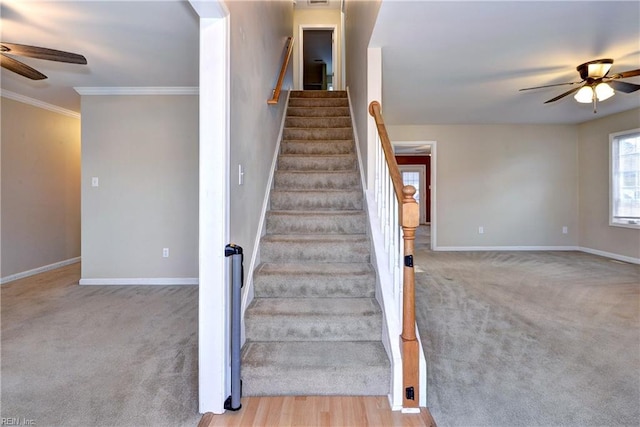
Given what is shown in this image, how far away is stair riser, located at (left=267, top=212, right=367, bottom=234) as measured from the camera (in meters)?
2.74

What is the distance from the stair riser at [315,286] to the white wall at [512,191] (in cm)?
405

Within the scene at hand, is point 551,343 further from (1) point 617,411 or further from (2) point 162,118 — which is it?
(2) point 162,118

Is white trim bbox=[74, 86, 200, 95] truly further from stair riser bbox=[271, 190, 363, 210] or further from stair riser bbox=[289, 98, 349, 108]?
stair riser bbox=[271, 190, 363, 210]

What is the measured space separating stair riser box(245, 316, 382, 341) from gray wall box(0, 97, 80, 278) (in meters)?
4.02

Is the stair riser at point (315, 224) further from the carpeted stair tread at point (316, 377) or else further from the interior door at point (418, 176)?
the interior door at point (418, 176)

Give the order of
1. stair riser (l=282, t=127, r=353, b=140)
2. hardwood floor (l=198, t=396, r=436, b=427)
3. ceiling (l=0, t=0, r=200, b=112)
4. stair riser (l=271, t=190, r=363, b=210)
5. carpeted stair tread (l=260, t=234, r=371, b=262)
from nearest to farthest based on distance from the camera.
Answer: hardwood floor (l=198, t=396, r=436, b=427)
ceiling (l=0, t=0, r=200, b=112)
carpeted stair tread (l=260, t=234, r=371, b=262)
stair riser (l=271, t=190, r=363, b=210)
stair riser (l=282, t=127, r=353, b=140)

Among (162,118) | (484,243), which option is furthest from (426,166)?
(162,118)

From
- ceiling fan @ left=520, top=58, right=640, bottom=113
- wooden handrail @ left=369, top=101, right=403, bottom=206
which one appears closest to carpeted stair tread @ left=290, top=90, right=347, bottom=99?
wooden handrail @ left=369, top=101, right=403, bottom=206

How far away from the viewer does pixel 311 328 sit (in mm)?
2029

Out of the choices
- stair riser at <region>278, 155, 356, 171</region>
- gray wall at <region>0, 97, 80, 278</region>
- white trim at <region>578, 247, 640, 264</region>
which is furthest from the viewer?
white trim at <region>578, 247, 640, 264</region>

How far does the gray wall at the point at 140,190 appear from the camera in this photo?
3.93 meters

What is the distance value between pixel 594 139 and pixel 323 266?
587 centimetres

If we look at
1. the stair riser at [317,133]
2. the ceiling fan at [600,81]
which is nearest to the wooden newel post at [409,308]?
the stair riser at [317,133]

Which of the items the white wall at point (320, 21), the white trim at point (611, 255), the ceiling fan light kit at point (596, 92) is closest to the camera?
the ceiling fan light kit at point (596, 92)
